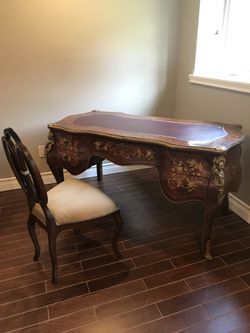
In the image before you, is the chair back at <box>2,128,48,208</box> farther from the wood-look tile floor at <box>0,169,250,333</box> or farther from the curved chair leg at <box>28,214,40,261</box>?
the wood-look tile floor at <box>0,169,250,333</box>

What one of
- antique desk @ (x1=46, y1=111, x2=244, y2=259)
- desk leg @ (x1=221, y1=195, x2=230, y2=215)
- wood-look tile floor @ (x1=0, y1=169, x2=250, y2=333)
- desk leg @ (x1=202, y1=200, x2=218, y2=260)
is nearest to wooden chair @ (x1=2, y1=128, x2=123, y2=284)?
wood-look tile floor @ (x1=0, y1=169, x2=250, y2=333)

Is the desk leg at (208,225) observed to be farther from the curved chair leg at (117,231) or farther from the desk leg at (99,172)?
the desk leg at (99,172)

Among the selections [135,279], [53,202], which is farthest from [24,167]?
[135,279]

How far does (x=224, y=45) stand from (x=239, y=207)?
1.40m

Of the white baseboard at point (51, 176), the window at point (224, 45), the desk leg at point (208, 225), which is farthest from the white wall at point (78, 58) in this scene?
the desk leg at point (208, 225)

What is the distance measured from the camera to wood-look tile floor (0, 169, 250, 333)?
1.44 metres

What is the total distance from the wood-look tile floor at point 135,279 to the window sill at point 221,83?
102 centimetres

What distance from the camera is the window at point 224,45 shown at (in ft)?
7.32

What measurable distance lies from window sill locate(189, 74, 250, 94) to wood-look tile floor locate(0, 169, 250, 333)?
1.02 metres

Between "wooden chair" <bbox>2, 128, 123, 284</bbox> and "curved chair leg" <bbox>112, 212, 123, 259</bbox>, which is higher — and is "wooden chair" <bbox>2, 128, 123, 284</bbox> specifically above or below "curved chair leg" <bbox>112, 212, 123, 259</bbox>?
above

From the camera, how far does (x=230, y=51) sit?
242 cm

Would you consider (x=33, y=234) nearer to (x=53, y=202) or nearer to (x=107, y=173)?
(x=53, y=202)

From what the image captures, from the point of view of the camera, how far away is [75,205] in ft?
5.37

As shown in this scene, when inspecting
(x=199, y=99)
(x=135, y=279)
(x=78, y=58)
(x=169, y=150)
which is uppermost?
(x=78, y=58)
